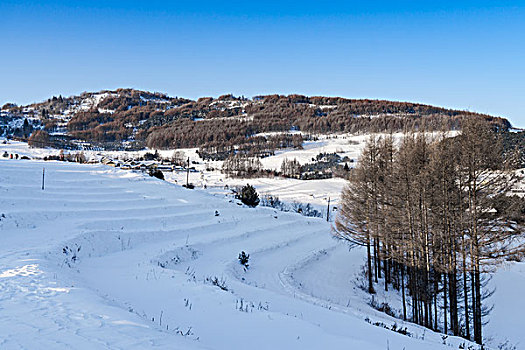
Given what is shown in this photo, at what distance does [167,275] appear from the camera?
10484 millimetres

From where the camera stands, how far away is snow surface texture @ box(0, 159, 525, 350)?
222 inches

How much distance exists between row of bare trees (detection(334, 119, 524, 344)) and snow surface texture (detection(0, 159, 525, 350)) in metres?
2.87

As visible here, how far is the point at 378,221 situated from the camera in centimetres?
1642

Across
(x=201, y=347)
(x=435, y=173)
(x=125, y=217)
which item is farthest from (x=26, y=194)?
(x=435, y=173)

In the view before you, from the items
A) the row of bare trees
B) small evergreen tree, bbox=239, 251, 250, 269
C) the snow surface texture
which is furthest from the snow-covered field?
the row of bare trees

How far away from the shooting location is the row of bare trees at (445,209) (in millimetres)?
10945

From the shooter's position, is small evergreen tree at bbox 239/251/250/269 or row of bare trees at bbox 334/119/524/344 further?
small evergreen tree at bbox 239/251/250/269

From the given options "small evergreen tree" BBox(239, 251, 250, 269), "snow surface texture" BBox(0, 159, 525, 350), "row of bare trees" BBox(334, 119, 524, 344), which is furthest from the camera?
"small evergreen tree" BBox(239, 251, 250, 269)

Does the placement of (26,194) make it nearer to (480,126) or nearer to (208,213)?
(208,213)

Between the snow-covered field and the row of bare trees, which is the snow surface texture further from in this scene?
the row of bare trees

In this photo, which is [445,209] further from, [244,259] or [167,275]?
[167,275]

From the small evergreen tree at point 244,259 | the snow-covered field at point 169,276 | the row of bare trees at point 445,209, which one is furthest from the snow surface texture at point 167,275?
the row of bare trees at point 445,209

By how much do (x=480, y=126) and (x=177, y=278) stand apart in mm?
11450

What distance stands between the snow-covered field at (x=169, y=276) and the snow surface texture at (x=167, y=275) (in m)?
0.05
